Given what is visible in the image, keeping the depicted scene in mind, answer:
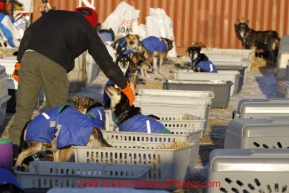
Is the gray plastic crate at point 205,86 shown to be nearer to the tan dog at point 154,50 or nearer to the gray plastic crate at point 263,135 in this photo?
the tan dog at point 154,50

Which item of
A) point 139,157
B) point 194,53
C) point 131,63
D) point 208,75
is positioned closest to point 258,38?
point 194,53

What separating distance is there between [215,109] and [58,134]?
5.85 metres

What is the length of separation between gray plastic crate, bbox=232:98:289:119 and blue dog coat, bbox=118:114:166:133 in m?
0.82

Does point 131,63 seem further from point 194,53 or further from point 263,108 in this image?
point 263,108

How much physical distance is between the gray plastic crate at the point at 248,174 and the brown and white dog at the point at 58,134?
215 cm

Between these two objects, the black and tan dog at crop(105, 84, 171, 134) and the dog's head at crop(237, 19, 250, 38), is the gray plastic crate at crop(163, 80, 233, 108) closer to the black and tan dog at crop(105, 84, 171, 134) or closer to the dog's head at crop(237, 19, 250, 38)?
the black and tan dog at crop(105, 84, 171, 134)

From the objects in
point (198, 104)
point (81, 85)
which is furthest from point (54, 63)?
point (81, 85)

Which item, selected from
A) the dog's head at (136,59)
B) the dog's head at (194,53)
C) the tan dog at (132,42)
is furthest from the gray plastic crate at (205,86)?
the tan dog at (132,42)

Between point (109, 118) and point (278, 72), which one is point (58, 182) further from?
point (278, 72)

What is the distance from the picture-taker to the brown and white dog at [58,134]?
6.13m

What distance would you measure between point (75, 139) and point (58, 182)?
630 mm

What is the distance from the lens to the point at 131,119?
7.10 meters

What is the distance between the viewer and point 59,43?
6996 millimetres

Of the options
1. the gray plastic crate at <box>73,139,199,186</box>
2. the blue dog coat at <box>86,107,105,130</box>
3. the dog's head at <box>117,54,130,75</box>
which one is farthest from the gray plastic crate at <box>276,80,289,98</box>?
the dog's head at <box>117,54,130,75</box>
